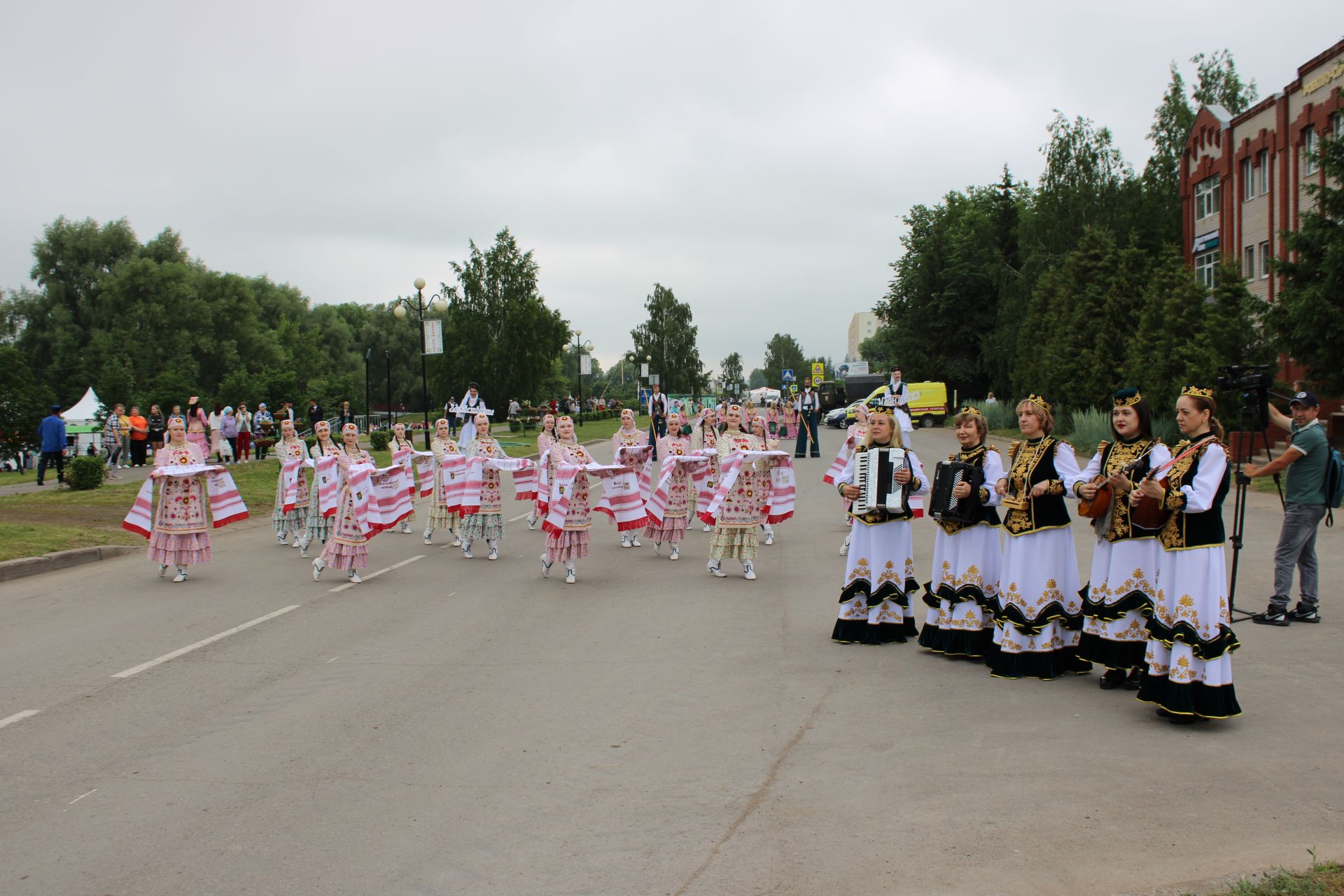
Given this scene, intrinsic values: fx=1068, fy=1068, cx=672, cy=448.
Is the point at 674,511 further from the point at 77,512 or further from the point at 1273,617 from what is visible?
the point at 77,512

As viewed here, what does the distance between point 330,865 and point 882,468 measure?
5351 mm

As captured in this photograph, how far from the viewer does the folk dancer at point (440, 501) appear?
1570 cm

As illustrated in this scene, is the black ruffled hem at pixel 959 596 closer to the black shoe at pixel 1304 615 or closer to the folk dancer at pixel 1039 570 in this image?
the folk dancer at pixel 1039 570

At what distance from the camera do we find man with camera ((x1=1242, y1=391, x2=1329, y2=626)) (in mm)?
9391

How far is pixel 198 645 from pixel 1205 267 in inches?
1910

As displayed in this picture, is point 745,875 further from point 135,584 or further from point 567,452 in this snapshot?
point 135,584

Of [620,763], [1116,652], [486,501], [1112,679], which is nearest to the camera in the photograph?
[620,763]

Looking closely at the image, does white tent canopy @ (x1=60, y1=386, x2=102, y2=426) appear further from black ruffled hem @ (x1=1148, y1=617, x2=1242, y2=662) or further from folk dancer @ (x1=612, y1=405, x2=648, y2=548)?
black ruffled hem @ (x1=1148, y1=617, x2=1242, y2=662)

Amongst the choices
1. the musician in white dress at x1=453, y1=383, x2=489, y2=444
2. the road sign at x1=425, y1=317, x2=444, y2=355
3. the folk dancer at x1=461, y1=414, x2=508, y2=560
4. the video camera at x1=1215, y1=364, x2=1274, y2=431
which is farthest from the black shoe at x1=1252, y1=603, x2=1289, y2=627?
the road sign at x1=425, y1=317, x2=444, y2=355

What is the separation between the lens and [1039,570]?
758 cm

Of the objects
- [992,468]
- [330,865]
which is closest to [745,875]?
[330,865]

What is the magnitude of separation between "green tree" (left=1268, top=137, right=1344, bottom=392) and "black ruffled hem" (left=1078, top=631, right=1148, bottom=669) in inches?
693

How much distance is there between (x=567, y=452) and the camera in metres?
12.7

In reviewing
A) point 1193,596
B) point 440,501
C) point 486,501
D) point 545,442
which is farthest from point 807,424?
point 1193,596
